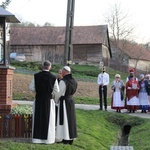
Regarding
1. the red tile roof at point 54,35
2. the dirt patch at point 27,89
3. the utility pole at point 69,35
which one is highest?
the red tile roof at point 54,35

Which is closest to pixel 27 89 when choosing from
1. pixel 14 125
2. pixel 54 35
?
pixel 14 125

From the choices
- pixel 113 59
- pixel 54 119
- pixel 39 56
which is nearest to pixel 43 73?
pixel 54 119

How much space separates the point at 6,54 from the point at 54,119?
280 cm

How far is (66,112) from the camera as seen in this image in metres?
9.71

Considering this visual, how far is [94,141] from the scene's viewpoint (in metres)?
11.1

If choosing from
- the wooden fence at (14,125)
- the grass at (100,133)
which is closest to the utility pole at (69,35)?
the grass at (100,133)

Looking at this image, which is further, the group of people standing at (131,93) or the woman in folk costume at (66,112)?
the group of people standing at (131,93)

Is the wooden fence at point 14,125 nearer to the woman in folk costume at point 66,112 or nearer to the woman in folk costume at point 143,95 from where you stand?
the woman in folk costume at point 66,112

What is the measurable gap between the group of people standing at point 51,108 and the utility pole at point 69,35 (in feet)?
16.4

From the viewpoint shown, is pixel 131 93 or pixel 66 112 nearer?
pixel 66 112

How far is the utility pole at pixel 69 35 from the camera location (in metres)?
14.8

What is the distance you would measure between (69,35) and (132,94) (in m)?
4.36

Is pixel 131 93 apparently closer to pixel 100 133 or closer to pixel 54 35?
pixel 100 133

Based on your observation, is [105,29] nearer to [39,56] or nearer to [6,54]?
[39,56]
